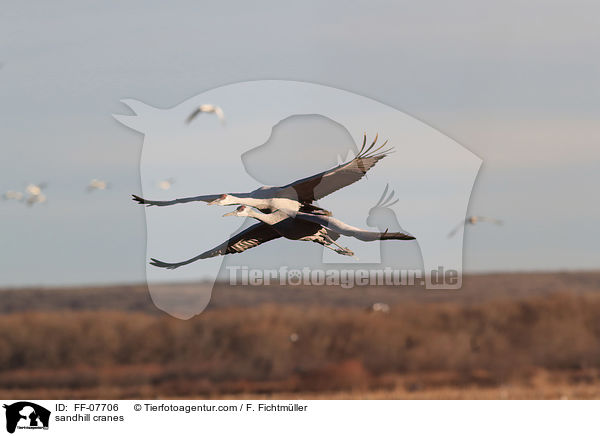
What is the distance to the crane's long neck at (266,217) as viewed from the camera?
10.8m

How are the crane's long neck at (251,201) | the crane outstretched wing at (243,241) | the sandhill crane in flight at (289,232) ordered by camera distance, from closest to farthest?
the crane's long neck at (251,201), the sandhill crane in flight at (289,232), the crane outstretched wing at (243,241)

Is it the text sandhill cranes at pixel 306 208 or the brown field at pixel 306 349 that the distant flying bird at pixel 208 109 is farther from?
the brown field at pixel 306 349

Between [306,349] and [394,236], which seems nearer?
[394,236]

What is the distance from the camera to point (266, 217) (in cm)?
1086

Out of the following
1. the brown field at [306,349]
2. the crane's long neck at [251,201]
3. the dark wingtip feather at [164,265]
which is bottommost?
the dark wingtip feather at [164,265]

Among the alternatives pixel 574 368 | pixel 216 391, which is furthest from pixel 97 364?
pixel 574 368

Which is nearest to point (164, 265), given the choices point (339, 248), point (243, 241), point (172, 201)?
point (243, 241)

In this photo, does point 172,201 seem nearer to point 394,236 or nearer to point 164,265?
point 164,265

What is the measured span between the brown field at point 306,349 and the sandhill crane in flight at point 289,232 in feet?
66.4
